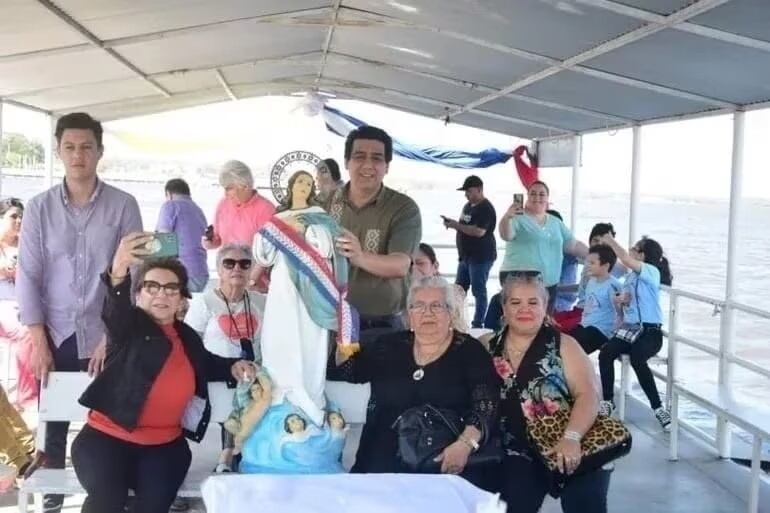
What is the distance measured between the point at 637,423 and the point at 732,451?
63 centimetres

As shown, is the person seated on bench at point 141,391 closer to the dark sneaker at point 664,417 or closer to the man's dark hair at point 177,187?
the man's dark hair at point 177,187

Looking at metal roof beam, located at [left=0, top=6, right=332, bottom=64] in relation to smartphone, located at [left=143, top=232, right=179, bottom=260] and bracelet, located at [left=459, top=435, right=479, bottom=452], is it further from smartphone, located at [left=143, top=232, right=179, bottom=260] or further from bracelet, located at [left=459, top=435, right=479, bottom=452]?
bracelet, located at [left=459, top=435, right=479, bottom=452]

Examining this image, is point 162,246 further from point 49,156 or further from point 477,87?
point 49,156

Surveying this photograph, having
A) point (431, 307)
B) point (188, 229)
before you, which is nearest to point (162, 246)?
point (431, 307)

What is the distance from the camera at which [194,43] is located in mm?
6441

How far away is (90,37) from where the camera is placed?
5520mm

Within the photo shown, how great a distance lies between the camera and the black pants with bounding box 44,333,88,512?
10.7 ft

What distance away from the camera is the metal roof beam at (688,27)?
12.7 feet

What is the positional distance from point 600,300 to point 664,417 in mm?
942

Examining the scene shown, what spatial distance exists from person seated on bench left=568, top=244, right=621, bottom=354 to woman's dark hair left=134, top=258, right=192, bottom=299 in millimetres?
3705

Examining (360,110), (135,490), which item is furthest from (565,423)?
(360,110)

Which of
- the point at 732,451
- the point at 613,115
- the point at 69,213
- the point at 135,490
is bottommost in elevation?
the point at 732,451

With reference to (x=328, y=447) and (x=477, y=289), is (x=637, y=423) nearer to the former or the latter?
(x=477, y=289)

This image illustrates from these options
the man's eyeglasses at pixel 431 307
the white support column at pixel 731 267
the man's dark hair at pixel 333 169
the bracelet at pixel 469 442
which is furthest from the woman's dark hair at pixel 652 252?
the bracelet at pixel 469 442
